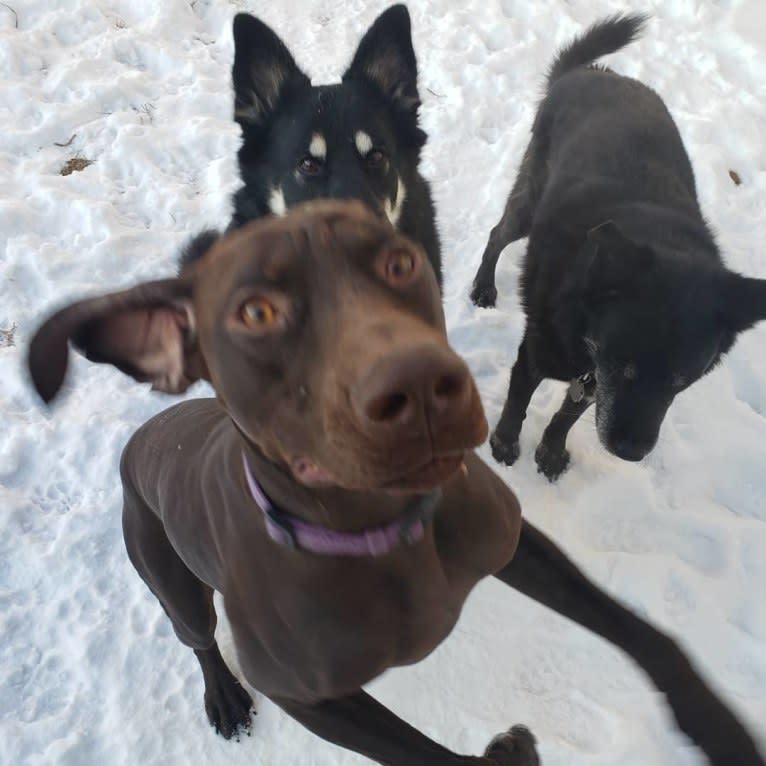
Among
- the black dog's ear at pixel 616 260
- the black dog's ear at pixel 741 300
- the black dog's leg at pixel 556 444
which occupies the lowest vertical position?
the black dog's leg at pixel 556 444

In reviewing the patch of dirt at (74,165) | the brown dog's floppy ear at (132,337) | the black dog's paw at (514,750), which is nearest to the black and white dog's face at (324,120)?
the brown dog's floppy ear at (132,337)

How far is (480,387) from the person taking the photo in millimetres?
3686

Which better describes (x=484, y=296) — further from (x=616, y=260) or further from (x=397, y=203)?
(x=616, y=260)

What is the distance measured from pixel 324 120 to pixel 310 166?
0.71 feet

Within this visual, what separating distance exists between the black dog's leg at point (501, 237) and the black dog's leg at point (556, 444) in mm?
980

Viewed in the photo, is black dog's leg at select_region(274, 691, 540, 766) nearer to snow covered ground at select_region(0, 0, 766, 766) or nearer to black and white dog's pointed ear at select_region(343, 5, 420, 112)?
snow covered ground at select_region(0, 0, 766, 766)

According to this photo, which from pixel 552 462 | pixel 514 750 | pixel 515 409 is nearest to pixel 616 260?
pixel 515 409

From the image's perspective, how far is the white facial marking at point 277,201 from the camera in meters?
3.21

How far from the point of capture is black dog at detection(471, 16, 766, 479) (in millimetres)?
2455

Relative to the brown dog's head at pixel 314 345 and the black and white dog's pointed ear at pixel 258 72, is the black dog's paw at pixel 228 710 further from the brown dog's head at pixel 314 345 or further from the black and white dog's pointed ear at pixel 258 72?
the black and white dog's pointed ear at pixel 258 72

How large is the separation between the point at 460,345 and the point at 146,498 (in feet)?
6.77

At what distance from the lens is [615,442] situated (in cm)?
264

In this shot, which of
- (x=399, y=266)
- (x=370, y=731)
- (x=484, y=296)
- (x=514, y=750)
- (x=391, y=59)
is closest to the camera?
(x=399, y=266)

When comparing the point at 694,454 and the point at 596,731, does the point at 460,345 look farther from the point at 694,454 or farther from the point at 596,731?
the point at 596,731
